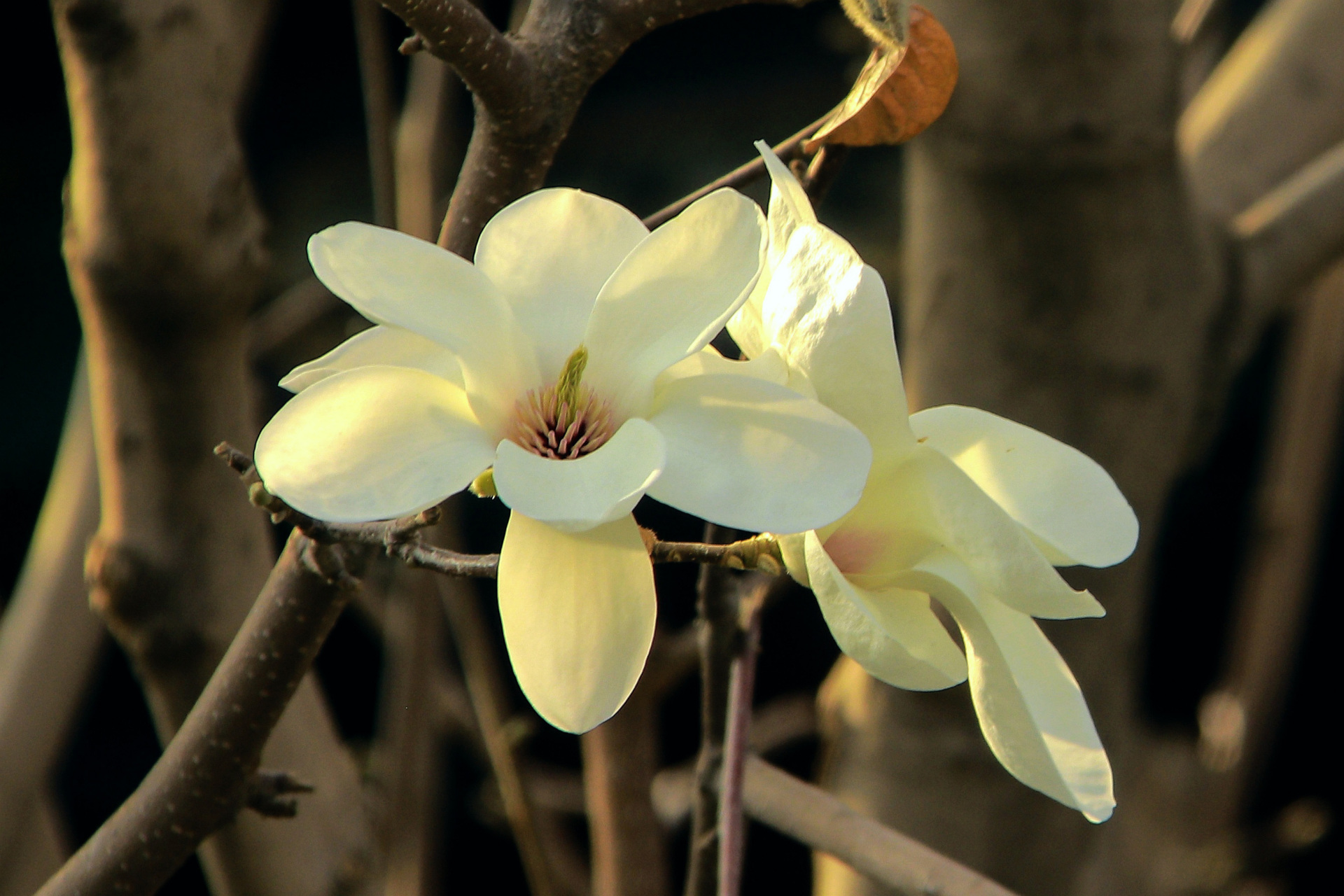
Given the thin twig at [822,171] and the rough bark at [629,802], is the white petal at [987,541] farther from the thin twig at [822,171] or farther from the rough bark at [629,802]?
the rough bark at [629,802]

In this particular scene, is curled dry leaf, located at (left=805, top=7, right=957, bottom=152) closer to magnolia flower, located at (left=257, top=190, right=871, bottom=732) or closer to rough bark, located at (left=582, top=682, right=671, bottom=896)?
magnolia flower, located at (left=257, top=190, right=871, bottom=732)

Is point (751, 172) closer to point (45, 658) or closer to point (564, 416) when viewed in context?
point (564, 416)

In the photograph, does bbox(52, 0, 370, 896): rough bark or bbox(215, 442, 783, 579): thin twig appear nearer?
bbox(215, 442, 783, 579): thin twig

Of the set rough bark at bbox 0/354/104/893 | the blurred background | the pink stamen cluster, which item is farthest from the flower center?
the blurred background

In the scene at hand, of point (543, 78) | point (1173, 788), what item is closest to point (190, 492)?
point (543, 78)

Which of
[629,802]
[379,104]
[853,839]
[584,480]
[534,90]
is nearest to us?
[584,480]

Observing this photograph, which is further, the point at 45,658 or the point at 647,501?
the point at 647,501

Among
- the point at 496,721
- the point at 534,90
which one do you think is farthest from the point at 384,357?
the point at 496,721
